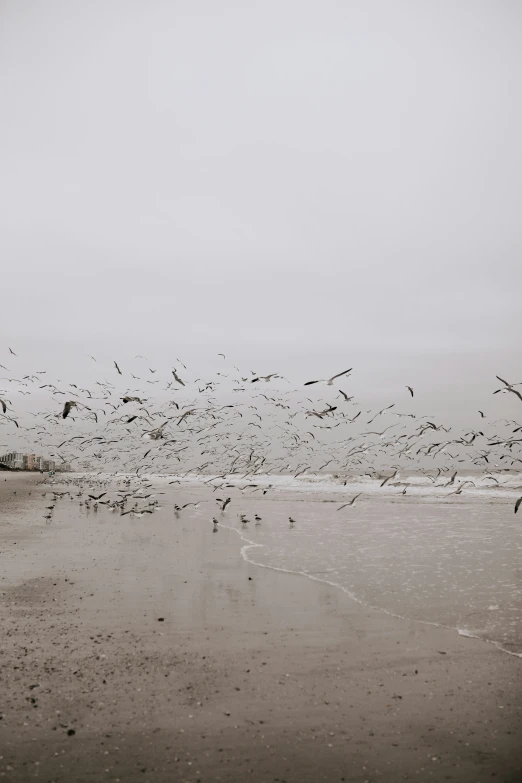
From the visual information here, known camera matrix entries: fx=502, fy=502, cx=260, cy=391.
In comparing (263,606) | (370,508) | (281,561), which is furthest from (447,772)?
(370,508)

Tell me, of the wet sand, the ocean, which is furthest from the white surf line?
the wet sand

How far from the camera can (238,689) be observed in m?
5.83

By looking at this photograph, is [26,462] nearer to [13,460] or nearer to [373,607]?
[13,460]

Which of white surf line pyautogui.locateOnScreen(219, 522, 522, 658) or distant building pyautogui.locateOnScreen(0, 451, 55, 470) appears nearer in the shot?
white surf line pyautogui.locateOnScreen(219, 522, 522, 658)

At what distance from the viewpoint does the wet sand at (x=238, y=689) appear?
444cm

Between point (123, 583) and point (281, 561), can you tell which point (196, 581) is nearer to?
point (123, 583)

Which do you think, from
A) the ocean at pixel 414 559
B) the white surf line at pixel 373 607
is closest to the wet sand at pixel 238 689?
the white surf line at pixel 373 607

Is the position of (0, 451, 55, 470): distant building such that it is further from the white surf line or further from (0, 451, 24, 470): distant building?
the white surf line

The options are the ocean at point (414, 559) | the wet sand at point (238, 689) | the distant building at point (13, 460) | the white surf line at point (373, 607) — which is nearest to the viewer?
the wet sand at point (238, 689)

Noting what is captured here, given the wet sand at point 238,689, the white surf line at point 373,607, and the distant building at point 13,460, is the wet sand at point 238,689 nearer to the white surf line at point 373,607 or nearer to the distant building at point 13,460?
the white surf line at point 373,607

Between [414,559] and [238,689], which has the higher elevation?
[238,689]

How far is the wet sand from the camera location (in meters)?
4.44

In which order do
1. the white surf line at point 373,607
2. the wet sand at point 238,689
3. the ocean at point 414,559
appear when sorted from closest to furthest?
the wet sand at point 238,689, the white surf line at point 373,607, the ocean at point 414,559

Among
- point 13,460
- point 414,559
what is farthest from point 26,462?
point 414,559
